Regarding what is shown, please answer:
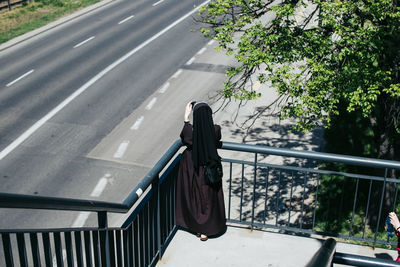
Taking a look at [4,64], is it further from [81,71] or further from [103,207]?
[103,207]

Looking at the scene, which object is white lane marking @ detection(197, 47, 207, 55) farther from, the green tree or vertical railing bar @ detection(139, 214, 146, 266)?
vertical railing bar @ detection(139, 214, 146, 266)

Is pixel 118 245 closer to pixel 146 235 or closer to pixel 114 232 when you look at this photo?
pixel 114 232

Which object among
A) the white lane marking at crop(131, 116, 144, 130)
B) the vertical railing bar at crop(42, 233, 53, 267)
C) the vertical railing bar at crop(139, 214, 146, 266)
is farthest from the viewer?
the white lane marking at crop(131, 116, 144, 130)

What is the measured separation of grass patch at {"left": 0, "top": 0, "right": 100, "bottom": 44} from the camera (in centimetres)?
2659

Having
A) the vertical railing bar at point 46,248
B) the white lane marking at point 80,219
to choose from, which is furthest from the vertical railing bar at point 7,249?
the white lane marking at point 80,219

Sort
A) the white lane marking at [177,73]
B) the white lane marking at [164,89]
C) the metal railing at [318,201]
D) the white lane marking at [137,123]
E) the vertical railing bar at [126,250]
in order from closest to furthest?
the vertical railing bar at [126,250], the metal railing at [318,201], the white lane marking at [137,123], the white lane marking at [164,89], the white lane marking at [177,73]

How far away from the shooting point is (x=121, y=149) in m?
14.4

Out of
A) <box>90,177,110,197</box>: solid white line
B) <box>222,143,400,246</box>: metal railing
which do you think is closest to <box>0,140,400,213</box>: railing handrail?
<box>222,143,400,246</box>: metal railing

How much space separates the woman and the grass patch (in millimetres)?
21792

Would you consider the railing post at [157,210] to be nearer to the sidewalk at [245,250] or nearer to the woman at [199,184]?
the sidewalk at [245,250]

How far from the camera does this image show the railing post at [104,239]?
4262mm

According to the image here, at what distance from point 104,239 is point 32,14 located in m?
27.5

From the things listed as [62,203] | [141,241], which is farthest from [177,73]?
[62,203]

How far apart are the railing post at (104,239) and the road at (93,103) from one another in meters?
6.81
